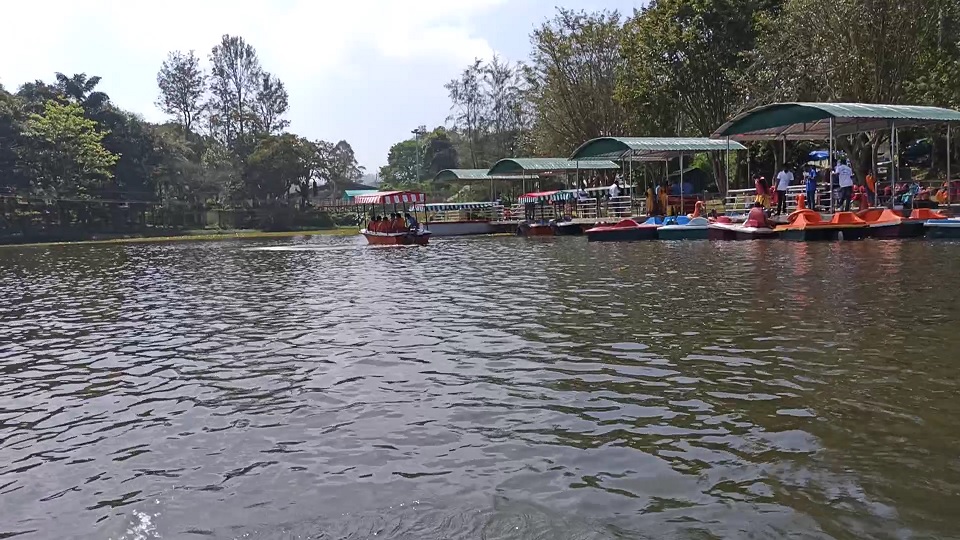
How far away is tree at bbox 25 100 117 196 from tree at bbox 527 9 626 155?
3370cm

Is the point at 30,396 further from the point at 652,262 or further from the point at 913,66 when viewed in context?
the point at 913,66

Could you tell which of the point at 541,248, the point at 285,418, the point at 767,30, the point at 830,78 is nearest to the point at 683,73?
the point at 767,30

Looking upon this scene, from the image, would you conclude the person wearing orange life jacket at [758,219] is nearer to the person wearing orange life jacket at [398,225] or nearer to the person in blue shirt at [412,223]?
the person in blue shirt at [412,223]

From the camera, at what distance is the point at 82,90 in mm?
65125

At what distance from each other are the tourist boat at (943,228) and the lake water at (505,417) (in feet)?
26.9

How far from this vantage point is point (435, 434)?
597 centimetres

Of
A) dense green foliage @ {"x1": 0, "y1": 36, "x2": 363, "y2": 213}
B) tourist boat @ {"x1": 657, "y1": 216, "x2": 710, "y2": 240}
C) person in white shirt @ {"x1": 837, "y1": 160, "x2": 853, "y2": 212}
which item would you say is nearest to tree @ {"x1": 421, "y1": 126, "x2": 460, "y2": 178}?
dense green foliage @ {"x1": 0, "y1": 36, "x2": 363, "y2": 213}

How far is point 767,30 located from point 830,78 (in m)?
5.73

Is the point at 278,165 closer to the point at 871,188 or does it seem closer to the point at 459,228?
the point at 459,228

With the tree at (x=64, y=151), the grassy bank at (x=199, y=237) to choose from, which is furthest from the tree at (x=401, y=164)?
the tree at (x=64, y=151)

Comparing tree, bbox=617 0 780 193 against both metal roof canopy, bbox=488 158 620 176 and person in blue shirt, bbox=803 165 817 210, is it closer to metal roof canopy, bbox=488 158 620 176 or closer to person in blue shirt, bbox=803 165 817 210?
metal roof canopy, bbox=488 158 620 176

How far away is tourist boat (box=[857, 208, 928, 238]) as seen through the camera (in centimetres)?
2188

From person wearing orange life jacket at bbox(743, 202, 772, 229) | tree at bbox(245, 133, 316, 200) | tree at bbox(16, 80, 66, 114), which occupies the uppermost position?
tree at bbox(16, 80, 66, 114)

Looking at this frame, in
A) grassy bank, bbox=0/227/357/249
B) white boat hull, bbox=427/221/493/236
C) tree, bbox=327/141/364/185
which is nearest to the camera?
white boat hull, bbox=427/221/493/236
